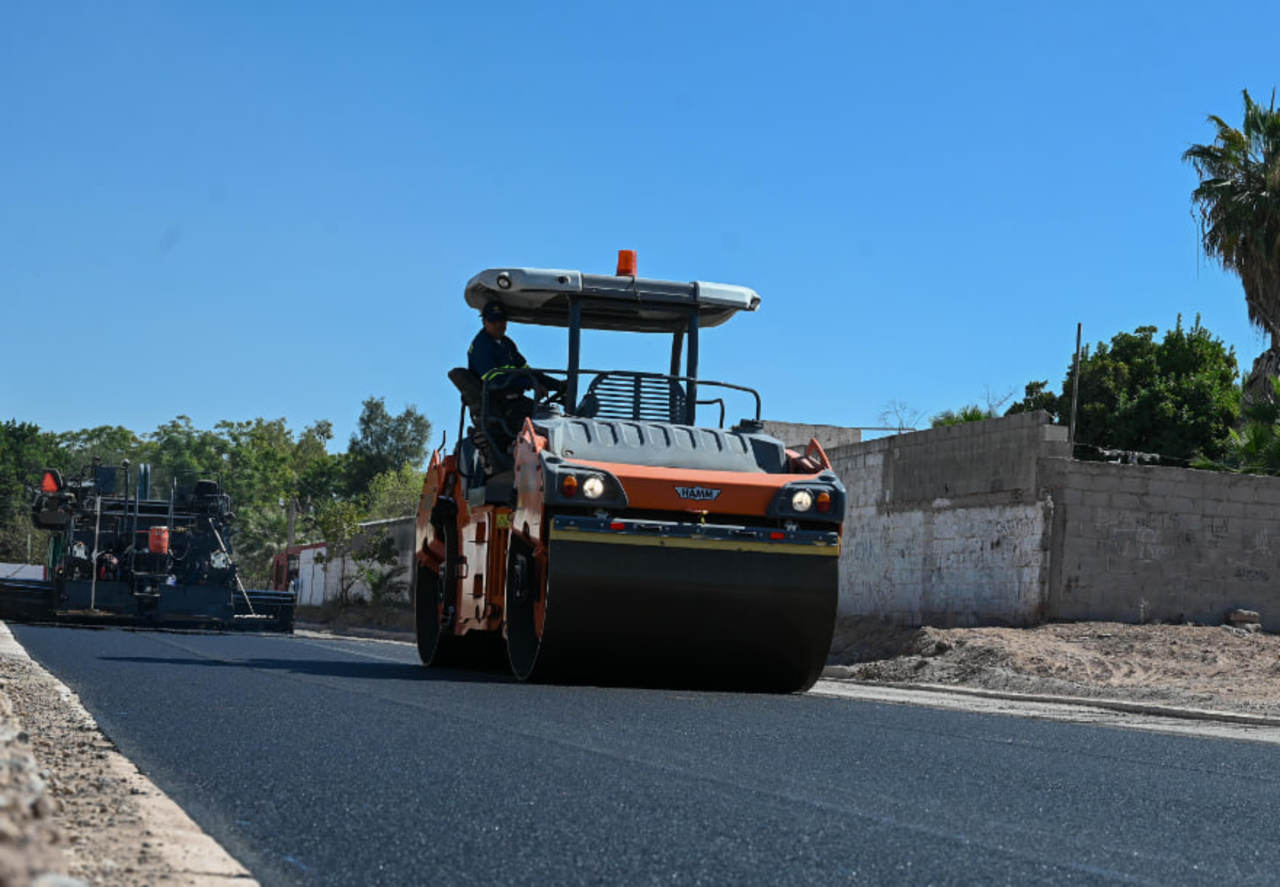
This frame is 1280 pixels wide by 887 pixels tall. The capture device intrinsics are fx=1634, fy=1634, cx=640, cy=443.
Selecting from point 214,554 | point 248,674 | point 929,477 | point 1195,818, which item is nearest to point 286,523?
point 214,554

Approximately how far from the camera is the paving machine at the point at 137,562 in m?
24.9

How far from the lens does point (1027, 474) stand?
19.4m

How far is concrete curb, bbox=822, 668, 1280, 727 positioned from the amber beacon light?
17.1ft

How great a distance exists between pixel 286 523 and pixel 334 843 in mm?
79636

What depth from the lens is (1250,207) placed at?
31250 millimetres

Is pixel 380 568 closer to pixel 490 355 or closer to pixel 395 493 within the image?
pixel 490 355

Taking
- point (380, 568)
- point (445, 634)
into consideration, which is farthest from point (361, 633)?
point (445, 634)

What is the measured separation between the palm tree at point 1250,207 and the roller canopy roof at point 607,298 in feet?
71.3

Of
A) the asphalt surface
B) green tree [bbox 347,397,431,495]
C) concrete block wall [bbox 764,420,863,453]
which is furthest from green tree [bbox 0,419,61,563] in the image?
the asphalt surface

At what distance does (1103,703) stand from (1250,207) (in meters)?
20.6

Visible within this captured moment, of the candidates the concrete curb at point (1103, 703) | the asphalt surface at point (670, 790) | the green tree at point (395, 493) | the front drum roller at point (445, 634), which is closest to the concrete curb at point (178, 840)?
the asphalt surface at point (670, 790)

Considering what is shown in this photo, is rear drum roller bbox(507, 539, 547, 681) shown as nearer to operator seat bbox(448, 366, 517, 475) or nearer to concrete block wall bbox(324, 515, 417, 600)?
operator seat bbox(448, 366, 517, 475)

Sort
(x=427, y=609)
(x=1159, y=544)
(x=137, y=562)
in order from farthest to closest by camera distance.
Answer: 1. (x=137, y=562)
2. (x=1159, y=544)
3. (x=427, y=609)

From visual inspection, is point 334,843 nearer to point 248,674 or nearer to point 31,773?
point 31,773
